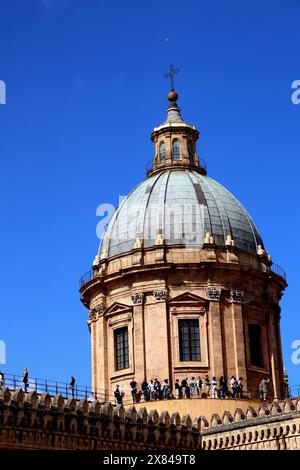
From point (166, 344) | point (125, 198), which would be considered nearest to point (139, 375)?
point (166, 344)

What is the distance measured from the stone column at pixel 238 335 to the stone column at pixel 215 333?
3.00ft

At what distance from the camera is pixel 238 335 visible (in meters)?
64.3

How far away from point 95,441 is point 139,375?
12755 millimetres

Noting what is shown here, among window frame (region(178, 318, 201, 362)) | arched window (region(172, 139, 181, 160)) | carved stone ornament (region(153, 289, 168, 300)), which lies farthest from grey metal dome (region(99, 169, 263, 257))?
window frame (region(178, 318, 201, 362))

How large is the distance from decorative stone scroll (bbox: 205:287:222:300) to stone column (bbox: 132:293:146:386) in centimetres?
381

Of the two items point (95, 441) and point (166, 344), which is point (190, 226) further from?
point (95, 441)

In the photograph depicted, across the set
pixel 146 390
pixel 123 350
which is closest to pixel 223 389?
pixel 146 390

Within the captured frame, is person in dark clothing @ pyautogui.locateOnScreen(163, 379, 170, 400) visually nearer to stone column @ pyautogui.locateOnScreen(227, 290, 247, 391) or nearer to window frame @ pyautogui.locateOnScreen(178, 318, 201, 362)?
window frame @ pyautogui.locateOnScreen(178, 318, 201, 362)

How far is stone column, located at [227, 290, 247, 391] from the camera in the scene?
209 ft

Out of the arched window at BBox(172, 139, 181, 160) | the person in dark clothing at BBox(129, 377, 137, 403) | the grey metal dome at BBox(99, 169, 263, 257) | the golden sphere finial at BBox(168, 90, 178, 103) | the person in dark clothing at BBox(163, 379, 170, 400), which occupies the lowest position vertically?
the person in dark clothing at BBox(163, 379, 170, 400)

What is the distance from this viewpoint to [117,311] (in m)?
66.0

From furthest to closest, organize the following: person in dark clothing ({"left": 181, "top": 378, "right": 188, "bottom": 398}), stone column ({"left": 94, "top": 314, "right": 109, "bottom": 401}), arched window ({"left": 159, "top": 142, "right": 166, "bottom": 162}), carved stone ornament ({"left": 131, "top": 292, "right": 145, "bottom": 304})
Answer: arched window ({"left": 159, "top": 142, "right": 166, "bottom": 162}), stone column ({"left": 94, "top": 314, "right": 109, "bottom": 401}), carved stone ornament ({"left": 131, "top": 292, "right": 145, "bottom": 304}), person in dark clothing ({"left": 181, "top": 378, "right": 188, "bottom": 398})

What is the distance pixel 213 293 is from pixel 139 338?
5030mm

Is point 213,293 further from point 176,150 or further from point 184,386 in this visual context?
point 176,150
